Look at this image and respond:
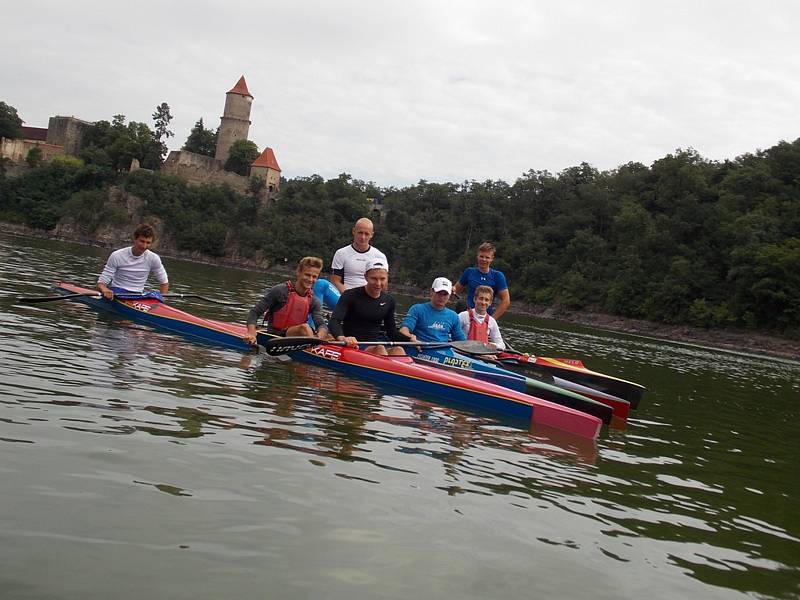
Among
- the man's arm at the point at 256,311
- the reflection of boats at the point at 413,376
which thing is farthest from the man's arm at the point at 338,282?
the reflection of boats at the point at 413,376

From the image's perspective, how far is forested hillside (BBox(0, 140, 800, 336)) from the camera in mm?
55250

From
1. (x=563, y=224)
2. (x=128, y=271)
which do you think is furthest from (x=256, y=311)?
(x=563, y=224)

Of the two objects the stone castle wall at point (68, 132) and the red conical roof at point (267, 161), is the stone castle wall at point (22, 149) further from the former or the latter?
the red conical roof at point (267, 161)

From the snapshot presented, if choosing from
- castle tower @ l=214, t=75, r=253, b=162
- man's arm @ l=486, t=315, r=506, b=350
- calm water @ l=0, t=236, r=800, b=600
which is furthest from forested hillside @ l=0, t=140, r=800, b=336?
calm water @ l=0, t=236, r=800, b=600

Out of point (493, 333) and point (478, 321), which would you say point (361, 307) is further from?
point (493, 333)

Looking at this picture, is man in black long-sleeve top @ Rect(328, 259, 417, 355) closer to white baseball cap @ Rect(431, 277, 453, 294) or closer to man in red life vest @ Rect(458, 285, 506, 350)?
white baseball cap @ Rect(431, 277, 453, 294)

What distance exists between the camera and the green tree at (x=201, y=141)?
380 feet

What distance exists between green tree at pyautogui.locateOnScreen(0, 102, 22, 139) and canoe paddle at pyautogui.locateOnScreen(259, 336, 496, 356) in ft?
369

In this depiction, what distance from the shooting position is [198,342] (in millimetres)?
11875

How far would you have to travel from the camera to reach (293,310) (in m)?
11.2

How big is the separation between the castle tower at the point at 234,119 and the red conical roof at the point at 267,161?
364 centimetres

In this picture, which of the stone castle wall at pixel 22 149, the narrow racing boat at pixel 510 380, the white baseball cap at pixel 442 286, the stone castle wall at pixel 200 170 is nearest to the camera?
the narrow racing boat at pixel 510 380

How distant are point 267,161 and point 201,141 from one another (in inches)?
615

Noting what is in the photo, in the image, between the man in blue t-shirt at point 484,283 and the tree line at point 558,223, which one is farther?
the tree line at point 558,223
